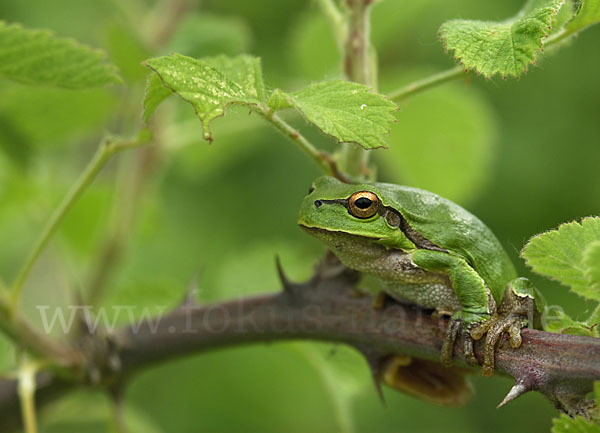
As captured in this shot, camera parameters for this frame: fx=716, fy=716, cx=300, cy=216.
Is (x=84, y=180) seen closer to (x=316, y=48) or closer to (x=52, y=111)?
(x=52, y=111)

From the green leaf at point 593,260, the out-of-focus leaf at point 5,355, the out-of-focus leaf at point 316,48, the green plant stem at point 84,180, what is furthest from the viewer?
the out-of-focus leaf at point 316,48

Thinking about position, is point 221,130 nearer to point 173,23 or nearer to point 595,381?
point 173,23

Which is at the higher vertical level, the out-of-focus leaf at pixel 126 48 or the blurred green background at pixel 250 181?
the out-of-focus leaf at pixel 126 48

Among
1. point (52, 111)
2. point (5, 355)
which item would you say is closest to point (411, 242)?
point (52, 111)

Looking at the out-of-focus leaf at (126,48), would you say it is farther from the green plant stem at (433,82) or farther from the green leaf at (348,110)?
the green leaf at (348,110)

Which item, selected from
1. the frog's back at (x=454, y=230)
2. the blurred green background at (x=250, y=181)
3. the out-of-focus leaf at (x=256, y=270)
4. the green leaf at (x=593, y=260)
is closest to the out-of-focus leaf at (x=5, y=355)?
the blurred green background at (x=250, y=181)

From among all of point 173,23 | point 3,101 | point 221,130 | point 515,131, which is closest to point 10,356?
point 3,101
